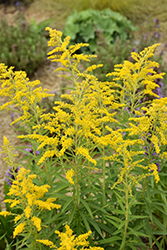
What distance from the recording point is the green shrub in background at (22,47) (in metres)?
6.43

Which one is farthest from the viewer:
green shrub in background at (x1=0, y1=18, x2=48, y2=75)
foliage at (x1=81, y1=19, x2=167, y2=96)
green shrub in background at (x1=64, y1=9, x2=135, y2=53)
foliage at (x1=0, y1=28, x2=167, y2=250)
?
green shrub in background at (x1=64, y1=9, x2=135, y2=53)

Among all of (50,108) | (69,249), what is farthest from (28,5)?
(69,249)

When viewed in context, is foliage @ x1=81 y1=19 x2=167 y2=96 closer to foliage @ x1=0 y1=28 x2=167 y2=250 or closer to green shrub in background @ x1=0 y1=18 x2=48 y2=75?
green shrub in background @ x1=0 y1=18 x2=48 y2=75

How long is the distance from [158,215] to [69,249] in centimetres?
187

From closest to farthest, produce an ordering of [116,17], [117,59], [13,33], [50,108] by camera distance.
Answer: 1. [50,108]
2. [117,59]
3. [13,33]
4. [116,17]

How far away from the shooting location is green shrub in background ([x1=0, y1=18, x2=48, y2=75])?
21.1 ft

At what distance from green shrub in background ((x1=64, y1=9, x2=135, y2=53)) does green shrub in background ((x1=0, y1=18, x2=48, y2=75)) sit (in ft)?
3.24

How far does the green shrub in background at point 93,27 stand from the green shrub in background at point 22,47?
987 mm

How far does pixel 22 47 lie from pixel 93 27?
2.17 meters

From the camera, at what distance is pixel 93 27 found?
295 inches

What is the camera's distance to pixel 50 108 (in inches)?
210

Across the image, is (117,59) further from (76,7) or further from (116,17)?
(76,7)

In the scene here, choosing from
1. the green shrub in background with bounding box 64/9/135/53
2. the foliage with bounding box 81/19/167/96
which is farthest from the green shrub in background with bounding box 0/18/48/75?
the foliage with bounding box 81/19/167/96

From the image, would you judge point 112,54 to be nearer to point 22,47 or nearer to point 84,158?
point 22,47
